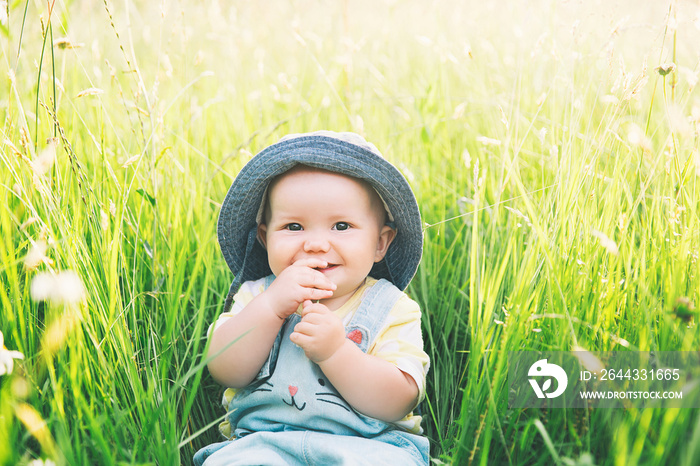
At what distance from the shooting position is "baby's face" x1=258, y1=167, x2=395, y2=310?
1.69m

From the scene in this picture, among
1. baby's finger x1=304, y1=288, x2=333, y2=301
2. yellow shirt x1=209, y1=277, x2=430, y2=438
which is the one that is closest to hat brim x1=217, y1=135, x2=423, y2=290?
yellow shirt x1=209, y1=277, x2=430, y2=438

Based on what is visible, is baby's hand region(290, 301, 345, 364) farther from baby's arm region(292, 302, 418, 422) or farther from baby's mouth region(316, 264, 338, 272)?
baby's mouth region(316, 264, 338, 272)

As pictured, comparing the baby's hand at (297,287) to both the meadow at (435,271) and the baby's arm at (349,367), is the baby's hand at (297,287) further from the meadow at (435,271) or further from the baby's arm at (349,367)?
the meadow at (435,271)

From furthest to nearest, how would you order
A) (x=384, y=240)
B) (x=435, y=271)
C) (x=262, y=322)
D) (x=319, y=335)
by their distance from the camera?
(x=435, y=271), (x=384, y=240), (x=262, y=322), (x=319, y=335)

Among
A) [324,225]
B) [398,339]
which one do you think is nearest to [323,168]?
[324,225]

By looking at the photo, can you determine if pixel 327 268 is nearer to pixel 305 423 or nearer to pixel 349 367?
pixel 349 367

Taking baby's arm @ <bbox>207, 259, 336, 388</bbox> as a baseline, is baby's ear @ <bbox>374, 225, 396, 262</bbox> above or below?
above

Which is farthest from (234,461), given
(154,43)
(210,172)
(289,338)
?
(154,43)

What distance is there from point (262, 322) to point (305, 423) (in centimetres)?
31

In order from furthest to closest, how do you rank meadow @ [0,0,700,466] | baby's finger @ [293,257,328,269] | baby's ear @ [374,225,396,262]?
baby's ear @ [374,225,396,262] → baby's finger @ [293,257,328,269] → meadow @ [0,0,700,466]

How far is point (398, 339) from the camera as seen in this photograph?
1.72 m

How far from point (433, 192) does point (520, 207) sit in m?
0.63

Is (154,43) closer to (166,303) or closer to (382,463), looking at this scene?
(166,303)

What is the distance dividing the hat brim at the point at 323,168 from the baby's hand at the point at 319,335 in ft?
1.39
